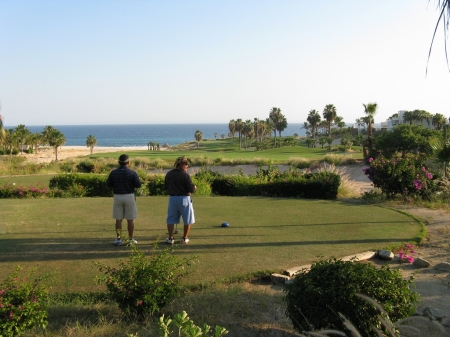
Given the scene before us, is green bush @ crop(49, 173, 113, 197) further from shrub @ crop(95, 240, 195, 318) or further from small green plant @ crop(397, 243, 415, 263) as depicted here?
shrub @ crop(95, 240, 195, 318)

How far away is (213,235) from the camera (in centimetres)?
913

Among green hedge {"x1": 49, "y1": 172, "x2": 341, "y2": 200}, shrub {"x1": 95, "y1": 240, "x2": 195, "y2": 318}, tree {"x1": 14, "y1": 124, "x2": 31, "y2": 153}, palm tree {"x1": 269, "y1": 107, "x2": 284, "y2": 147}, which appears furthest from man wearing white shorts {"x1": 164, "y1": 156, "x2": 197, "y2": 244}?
palm tree {"x1": 269, "y1": 107, "x2": 284, "y2": 147}

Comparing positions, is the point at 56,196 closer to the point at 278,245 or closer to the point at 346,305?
the point at 278,245

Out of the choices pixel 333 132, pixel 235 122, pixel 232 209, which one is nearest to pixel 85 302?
pixel 232 209

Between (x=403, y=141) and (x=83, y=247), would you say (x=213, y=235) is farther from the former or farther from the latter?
(x=403, y=141)

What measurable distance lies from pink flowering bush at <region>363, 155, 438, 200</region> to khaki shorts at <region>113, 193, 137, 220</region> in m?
9.47

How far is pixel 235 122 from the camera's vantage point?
4129 inches

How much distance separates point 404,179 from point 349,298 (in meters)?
11.5

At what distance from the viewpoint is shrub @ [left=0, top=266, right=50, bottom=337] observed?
13.9 ft

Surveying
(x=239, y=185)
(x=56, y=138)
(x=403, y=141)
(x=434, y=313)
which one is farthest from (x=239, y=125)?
(x=434, y=313)

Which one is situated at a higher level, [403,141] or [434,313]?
[403,141]

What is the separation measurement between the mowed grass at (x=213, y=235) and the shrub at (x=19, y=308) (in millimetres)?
1588

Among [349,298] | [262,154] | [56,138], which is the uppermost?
[56,138]

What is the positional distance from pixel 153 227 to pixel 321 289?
6299mm
